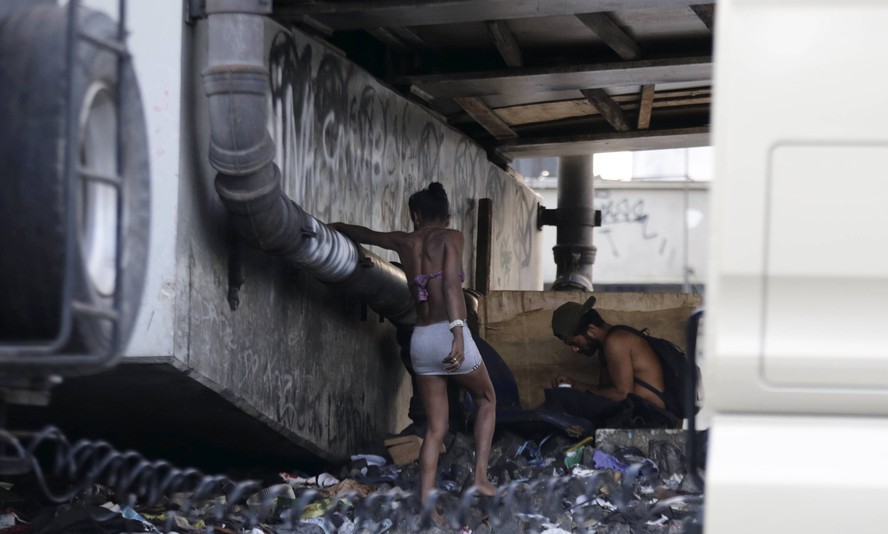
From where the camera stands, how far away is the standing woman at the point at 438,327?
7.39m

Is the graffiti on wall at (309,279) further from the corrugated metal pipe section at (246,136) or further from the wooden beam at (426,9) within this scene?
the corrugated metal pipe section at (246,136)

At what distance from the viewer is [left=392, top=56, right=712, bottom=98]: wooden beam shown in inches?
395

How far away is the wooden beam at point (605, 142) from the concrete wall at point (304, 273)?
2.23 metres

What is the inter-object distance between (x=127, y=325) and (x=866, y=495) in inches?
72.7

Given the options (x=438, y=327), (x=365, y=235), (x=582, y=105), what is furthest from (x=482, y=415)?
(x=582, y=105)

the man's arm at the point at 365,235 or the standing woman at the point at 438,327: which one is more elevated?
the man's arm at the point at 365,235

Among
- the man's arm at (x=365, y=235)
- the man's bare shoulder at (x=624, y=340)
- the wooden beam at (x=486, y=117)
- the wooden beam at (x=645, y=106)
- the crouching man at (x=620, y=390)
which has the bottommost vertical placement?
the crouching man at (x=620, y=390)

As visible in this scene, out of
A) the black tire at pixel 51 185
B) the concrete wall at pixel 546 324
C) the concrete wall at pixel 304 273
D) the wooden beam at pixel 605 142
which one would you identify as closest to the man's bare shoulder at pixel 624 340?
the concrete wall at pixel 546 324

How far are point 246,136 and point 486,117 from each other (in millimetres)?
6555

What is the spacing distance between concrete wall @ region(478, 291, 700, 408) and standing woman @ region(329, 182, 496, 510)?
3.40m

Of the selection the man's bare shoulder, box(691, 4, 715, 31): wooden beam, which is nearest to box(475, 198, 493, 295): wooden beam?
the man's bare shoulder

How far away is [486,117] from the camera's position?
40.2ft

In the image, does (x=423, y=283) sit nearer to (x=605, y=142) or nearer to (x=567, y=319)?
(x=567, y=319)

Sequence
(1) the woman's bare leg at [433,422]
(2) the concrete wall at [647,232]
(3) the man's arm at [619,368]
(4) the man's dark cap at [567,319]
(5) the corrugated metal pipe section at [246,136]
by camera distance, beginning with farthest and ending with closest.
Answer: (2) the concrete wall at [647,232]
(4) the man's dark cap at [567,319]
(3) the man's arm at [619,368]
(1) the woman's bare leg at [433,422]
(5) the corrugated metal pipe section at [246,136]
